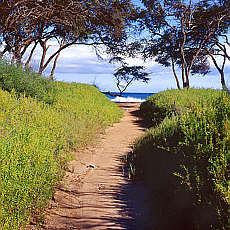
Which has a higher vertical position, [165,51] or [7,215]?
[165,51]

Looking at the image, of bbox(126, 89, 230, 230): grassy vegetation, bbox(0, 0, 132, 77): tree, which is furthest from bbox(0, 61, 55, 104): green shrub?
bbox(126, 89, 230, 230): grassy vegetation

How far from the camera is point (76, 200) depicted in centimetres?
532

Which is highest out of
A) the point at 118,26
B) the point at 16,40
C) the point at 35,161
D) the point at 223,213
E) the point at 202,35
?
the point at 202,35

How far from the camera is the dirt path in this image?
14.5 ft

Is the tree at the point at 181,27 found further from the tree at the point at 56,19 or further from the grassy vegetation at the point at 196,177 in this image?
the grassy vegetation at the point at 196,177

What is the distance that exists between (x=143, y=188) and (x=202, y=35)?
26075 mm

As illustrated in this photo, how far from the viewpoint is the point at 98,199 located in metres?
5.26

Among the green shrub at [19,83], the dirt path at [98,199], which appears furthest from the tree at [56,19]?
the dirt path at [98,199]

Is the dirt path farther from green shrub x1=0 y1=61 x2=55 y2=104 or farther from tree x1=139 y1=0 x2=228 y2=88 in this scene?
tree x1=139 y1=0 x2=228 y2=88

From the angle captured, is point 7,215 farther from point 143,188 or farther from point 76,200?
point 143,188

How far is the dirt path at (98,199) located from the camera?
4.43 m

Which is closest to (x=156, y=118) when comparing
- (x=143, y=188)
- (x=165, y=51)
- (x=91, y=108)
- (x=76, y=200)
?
(x=91, y=108)

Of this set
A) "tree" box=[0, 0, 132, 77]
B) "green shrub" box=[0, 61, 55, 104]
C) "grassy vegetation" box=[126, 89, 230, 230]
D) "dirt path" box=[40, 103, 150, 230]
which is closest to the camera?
"grassy vegetation" box=[126, 89, 230, 230]

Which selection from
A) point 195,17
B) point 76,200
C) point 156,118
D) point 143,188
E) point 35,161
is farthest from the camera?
point 195,17
